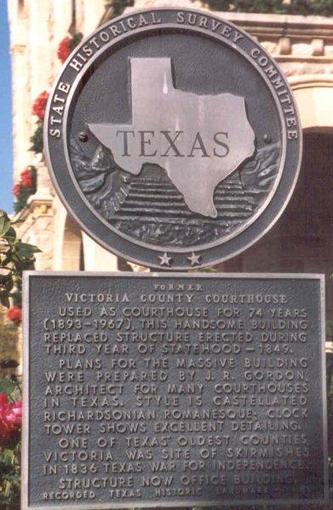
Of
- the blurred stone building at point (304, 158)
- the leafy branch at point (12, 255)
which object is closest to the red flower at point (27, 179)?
the blurred stone building at point (304, 158)

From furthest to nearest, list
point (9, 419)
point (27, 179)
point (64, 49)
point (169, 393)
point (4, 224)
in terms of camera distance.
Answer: point (27, 179), point (64, 49), point (4, 224), point (9, 419), point (169, 393)

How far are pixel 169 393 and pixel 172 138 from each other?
1.24 m

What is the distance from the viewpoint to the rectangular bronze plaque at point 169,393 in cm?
591

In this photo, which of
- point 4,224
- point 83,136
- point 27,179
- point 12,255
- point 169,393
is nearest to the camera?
point 169,393

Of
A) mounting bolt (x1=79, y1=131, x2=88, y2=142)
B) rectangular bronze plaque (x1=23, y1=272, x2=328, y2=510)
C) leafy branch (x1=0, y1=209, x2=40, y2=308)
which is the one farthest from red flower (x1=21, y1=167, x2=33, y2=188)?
rectangular bronze plaque (x1=23, y1=272, x2=328, y2=510)

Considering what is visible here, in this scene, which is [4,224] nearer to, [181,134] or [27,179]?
[181,134]

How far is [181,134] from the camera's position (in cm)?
618

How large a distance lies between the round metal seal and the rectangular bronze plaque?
237 mm

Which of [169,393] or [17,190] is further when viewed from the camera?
[17,190]

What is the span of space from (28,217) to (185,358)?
541 inches

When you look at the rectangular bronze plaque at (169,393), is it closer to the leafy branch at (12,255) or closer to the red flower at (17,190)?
the leafy branch at (12,255)

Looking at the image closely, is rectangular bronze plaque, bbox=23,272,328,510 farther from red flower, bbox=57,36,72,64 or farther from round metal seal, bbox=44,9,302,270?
red flower, bbox=57,36,72,64

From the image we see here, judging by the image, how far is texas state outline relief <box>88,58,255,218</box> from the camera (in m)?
6.12

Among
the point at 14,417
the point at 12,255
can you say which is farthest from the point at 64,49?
the point at 14,417
